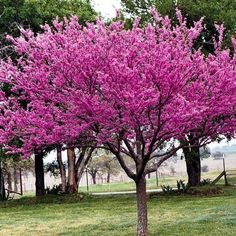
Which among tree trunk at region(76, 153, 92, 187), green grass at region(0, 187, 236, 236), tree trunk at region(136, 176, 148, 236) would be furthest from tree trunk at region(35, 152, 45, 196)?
tree trunk at region(136, 176, 148, 236)

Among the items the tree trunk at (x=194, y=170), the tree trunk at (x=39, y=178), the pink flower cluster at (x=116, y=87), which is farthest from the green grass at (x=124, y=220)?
the tree trunk at (x=39, y=178)

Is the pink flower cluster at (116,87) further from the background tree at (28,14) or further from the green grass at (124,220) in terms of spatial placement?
the background tree at (28,14)

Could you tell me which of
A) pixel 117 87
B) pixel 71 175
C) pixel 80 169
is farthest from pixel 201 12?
pixel 117 87

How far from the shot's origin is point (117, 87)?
723 centimetres

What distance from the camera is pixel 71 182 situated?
22375 mm

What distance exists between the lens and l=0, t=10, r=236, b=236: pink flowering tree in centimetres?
724

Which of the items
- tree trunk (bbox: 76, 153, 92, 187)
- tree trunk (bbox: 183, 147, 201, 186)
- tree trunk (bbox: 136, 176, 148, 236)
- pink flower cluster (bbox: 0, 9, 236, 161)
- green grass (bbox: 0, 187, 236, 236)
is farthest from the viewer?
tree trunk (bbox: 76, 153, 92, 187)

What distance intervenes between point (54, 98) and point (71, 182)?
586 inches

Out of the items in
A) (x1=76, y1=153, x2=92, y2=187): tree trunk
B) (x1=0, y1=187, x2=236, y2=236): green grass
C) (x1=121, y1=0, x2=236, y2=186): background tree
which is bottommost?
(x1=0, y1=187, x2=236, y2=236): green grass

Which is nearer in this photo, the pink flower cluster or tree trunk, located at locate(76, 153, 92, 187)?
the pink flower cluster

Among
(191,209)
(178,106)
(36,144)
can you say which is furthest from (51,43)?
(191,209)

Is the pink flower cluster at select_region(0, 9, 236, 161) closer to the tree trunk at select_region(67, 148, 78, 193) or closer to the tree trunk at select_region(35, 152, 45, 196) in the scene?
the tree trunk at select_region(67, 148, 78, 193)

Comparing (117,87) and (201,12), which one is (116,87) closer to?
(117,87)

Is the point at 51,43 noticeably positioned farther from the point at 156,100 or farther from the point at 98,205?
the point at 98,205
